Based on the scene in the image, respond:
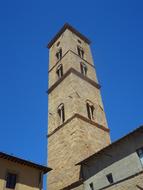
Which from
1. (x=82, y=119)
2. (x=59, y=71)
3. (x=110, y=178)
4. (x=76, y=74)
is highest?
(x=59, y=71)

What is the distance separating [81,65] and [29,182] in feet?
56.8

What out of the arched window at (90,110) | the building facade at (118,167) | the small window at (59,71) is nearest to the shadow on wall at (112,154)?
the building facade at (118,167)

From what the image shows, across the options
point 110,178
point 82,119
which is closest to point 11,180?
point 110,178

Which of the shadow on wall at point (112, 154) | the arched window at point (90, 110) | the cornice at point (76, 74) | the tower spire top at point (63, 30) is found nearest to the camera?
the shadow on wall at point (112, 154)

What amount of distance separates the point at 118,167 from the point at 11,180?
6.37m

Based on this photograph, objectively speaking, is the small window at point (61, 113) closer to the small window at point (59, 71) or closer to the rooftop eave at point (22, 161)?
the small window at point (59, 71)

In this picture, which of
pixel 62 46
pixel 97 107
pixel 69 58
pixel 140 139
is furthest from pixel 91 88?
pixel 140 139

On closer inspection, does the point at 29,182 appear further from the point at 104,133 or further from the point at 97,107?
the point at 97,107

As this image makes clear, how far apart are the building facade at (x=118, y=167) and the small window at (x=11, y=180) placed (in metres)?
4.85

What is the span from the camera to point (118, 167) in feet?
46.0

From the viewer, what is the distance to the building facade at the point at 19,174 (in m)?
13.5

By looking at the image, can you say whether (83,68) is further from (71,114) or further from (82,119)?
(82,119)

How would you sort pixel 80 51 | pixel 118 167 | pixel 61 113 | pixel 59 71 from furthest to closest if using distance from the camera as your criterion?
pixel 80 51 → pixel 59 71 → pixel 61 113 → pixel 118 167

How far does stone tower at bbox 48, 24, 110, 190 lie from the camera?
61.2 ft
